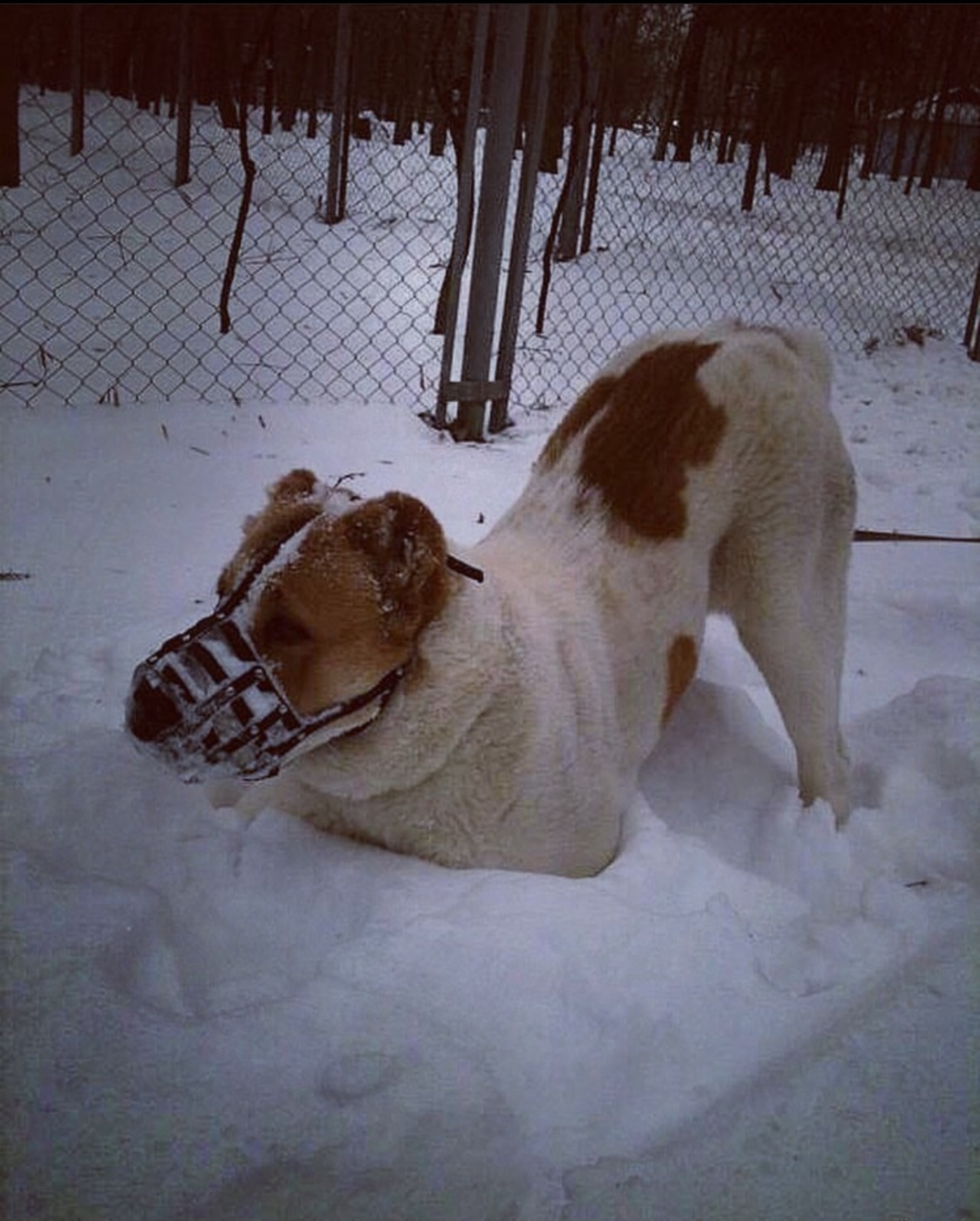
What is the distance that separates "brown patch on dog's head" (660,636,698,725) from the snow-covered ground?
24cm

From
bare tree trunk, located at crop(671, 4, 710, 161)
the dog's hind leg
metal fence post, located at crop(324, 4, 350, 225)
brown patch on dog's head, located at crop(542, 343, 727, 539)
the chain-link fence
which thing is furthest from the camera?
metal fence post, located at crop(324, 4, 350, 225)

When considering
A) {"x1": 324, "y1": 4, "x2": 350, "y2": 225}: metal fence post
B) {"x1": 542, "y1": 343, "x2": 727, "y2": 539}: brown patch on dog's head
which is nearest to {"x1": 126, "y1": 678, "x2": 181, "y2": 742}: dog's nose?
{"x1": 542, "y1": 343, "x2": 727, "y2": 539}: brown patch on dog's head

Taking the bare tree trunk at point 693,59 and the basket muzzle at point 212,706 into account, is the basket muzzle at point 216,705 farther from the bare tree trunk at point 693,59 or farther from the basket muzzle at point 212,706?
the bare tree trunk at point 693,59

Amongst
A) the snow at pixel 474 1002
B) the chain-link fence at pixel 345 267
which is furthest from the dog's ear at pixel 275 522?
the chain-link fence at pixel 345 267

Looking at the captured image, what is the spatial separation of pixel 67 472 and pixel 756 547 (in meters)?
→ 2.43

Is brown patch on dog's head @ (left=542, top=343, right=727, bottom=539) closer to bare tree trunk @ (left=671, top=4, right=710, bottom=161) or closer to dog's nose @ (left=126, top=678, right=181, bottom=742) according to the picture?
bare tree trunk @ (left=671, top=4, right=710, bottom=161)

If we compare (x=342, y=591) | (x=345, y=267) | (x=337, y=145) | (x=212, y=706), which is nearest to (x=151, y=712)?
(x=212, y=706)

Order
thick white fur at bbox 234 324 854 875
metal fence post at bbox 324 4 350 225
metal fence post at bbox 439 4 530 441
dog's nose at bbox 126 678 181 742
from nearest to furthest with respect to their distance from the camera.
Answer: dog's nose at bbox 126 678 181 742
thick white fur at bbox 234 324 854 875
metal fence post at bbox 439 4 530 441
metal fence post at bbox 324 4 350 225

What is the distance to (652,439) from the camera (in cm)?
237

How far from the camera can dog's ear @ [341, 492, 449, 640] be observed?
172 centimetres

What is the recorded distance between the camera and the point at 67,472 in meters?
3.52

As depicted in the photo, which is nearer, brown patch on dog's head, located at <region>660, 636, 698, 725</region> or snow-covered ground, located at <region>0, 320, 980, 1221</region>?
snow-covered ground, located at <region>0, 320, 980, 1221</region>

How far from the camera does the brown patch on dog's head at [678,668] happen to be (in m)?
2.37

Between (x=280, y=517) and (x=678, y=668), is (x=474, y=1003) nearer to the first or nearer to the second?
(x=280, y=517)
